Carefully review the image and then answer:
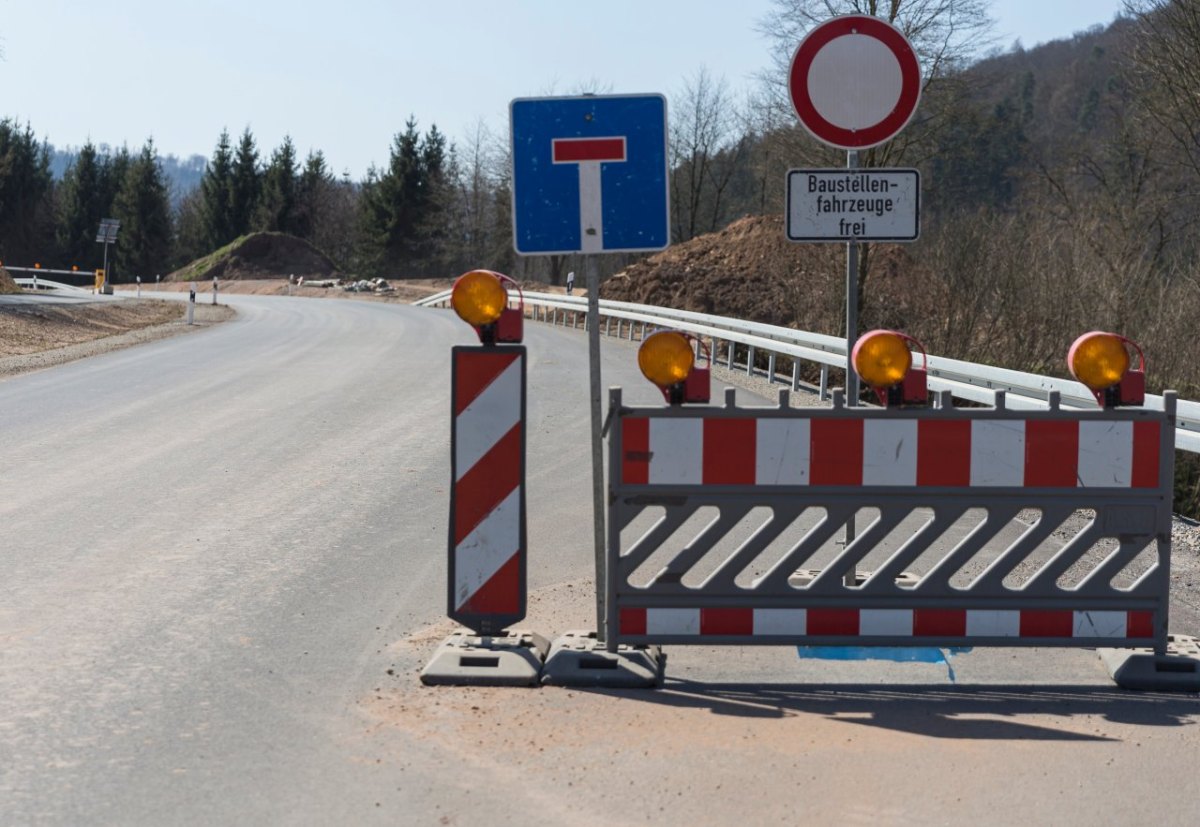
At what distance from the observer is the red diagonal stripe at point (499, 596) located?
5.80 m

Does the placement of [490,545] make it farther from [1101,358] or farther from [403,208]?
[403,208]

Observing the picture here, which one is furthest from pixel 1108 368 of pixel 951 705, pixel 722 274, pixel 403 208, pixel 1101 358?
pixel 403 208

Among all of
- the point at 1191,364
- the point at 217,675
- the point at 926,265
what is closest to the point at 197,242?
the point at 926,265

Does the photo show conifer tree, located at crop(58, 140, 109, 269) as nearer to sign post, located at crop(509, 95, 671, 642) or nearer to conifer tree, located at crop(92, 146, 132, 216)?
conifer tree, located at crop(92, 146, 132, 216)

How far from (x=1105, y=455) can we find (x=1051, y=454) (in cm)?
22

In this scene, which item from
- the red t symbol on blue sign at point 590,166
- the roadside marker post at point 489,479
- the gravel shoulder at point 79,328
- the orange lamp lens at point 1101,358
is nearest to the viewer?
the orange lamp lens at point 1101,358

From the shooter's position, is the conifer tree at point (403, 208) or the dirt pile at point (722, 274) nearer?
the dirt pile at point (722, 274)

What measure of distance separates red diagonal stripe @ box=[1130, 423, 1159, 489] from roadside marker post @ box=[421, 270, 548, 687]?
8.24 feet

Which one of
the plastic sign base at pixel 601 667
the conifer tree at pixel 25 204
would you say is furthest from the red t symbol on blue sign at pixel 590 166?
the conifer tree at pixel 25 204

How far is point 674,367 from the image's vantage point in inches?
219

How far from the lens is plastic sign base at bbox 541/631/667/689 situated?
5430 millimetres

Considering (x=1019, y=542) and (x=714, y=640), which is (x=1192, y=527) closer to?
(x=1019, y=542)

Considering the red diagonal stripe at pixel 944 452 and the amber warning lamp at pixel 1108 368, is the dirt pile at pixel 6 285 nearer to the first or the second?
the red diagonal stripe at pixel 944 452

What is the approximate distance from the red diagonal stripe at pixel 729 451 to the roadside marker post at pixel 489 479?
77 centimetres
